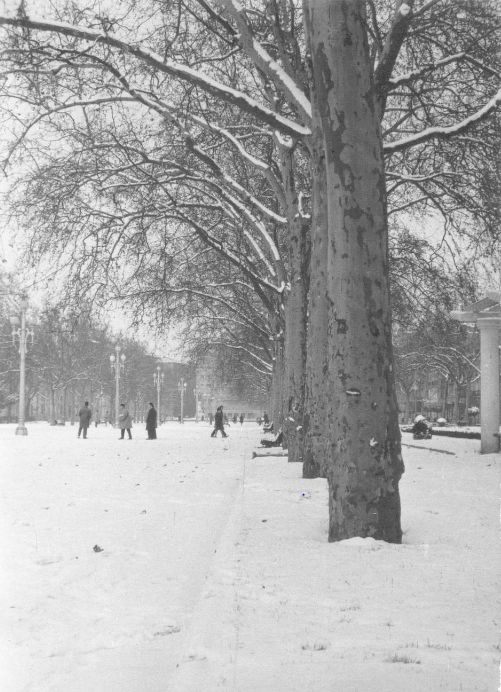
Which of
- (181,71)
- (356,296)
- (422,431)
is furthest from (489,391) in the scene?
(356,296)

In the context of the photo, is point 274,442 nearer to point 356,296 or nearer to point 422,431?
point 422,431

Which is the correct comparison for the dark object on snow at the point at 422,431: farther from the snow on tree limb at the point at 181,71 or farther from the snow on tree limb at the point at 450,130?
the snow on tree limb at the point at 181,71

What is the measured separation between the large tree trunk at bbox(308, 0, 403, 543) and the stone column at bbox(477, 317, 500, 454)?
1409 centimetres

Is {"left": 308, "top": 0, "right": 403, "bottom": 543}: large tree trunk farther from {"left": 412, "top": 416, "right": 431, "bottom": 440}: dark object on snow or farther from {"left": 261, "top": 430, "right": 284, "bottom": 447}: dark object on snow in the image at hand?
{"left": 412, "top": 416, "right": 431, "bottom": 440}: dark object on snow

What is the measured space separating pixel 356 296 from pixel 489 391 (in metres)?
14.4

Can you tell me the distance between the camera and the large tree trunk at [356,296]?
591 cm

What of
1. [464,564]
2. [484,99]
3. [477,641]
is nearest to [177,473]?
[484,99]

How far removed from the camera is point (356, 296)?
5.95 metres

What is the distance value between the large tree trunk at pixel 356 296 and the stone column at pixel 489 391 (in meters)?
14.1

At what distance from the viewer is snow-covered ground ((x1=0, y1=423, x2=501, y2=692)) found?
3.07 meters

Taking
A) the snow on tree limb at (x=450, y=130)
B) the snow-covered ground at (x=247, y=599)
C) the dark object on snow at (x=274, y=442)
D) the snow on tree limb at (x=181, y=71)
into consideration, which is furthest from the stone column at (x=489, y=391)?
the snow on tree limb at (x=181, y=71)

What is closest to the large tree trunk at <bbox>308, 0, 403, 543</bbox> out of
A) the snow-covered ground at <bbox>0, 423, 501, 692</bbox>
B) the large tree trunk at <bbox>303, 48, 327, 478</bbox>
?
the snow-covered ground at <bbox>0, 423, 501, 692</bbox>

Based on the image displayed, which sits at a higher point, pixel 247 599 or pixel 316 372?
pixel 316 372

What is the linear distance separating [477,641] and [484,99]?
1114cm
